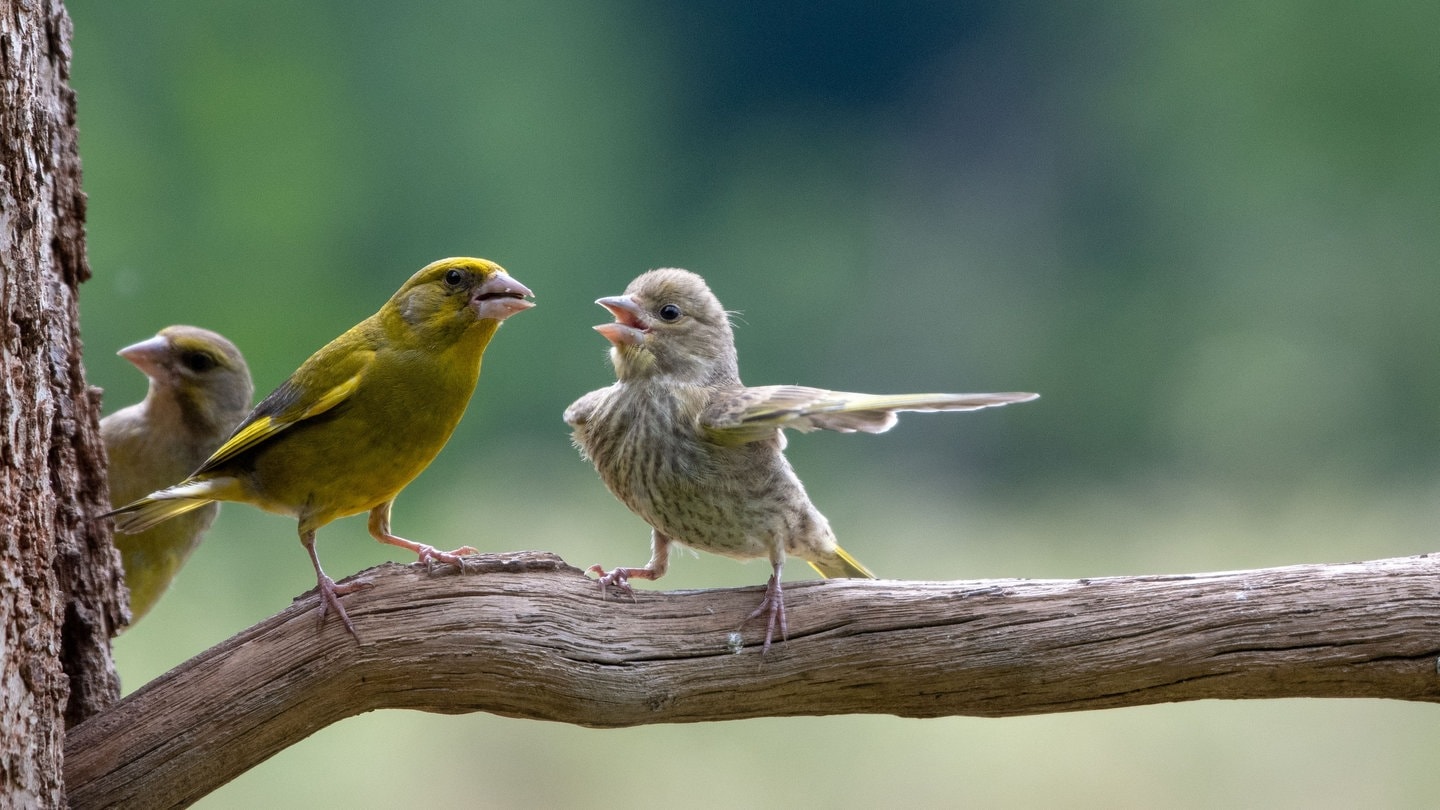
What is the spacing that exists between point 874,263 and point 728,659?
4.00 m

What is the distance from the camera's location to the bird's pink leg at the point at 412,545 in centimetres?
285

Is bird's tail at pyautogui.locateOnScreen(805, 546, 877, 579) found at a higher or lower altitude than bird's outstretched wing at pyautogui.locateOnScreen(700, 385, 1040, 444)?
lower

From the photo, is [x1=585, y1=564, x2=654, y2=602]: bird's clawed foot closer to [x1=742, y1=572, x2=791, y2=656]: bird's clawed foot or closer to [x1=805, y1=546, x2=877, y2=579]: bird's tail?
[x1=742, y1=572, x2=791, y2=656]: bird's clawed foot

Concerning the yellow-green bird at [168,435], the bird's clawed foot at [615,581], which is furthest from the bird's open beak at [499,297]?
the yellow-green bird at [168,435]

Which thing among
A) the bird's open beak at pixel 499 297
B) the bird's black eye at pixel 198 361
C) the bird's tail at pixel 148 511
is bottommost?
the bird's tail at pixel 148 511

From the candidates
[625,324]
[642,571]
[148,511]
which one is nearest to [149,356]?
[148,511]

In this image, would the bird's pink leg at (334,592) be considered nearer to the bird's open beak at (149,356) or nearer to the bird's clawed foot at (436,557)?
the bird's clawed foot at (436,557)

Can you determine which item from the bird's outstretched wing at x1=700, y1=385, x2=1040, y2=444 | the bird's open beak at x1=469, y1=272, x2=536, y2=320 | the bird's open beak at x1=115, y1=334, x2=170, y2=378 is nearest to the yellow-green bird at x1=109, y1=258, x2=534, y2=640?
the bird's open beak at x1=469, y1=272, x2=536, y2=320

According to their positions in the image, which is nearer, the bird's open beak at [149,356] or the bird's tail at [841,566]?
the bird's tail at [841,566]

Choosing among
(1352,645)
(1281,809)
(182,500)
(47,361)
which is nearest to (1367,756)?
(1281,809)

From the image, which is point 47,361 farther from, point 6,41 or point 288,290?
point 288,290

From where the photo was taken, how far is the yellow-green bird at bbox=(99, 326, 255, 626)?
3576 mm

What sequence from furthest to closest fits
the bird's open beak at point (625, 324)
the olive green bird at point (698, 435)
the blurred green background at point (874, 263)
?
the blurred green background at point (874, 263), the bird's open beak at point (625, 324), the olive green bird at point (698, 435)

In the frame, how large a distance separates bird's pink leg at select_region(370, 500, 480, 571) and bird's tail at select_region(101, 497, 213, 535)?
39 cm
